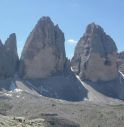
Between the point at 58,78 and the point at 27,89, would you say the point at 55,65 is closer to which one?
the point at 58,78

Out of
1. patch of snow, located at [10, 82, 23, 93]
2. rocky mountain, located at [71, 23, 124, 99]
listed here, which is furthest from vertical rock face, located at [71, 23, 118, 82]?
patch of snow, located at [10, 82, 23, 93]

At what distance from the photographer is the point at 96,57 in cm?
19125

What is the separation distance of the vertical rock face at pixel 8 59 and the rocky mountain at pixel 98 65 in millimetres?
24214

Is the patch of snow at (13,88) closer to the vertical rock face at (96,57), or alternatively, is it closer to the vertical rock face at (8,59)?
the vertical rock face at (8,59)

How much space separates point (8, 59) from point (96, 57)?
108ft

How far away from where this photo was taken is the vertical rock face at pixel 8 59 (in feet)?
598

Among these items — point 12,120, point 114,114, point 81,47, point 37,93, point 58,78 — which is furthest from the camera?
point 81,47

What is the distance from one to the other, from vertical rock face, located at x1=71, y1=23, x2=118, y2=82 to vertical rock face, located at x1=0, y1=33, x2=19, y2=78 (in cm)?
2421

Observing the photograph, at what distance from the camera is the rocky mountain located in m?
189

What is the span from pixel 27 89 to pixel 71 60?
3047 centimetres

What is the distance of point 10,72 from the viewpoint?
183m

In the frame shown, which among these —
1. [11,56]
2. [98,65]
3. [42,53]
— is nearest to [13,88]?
[11,56]

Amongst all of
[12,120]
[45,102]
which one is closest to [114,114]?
[45,102]

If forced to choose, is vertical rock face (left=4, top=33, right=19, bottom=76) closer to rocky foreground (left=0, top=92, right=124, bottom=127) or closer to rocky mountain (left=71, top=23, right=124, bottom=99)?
rocky foreground (left=0, top=92, right=124, bottom=127)
